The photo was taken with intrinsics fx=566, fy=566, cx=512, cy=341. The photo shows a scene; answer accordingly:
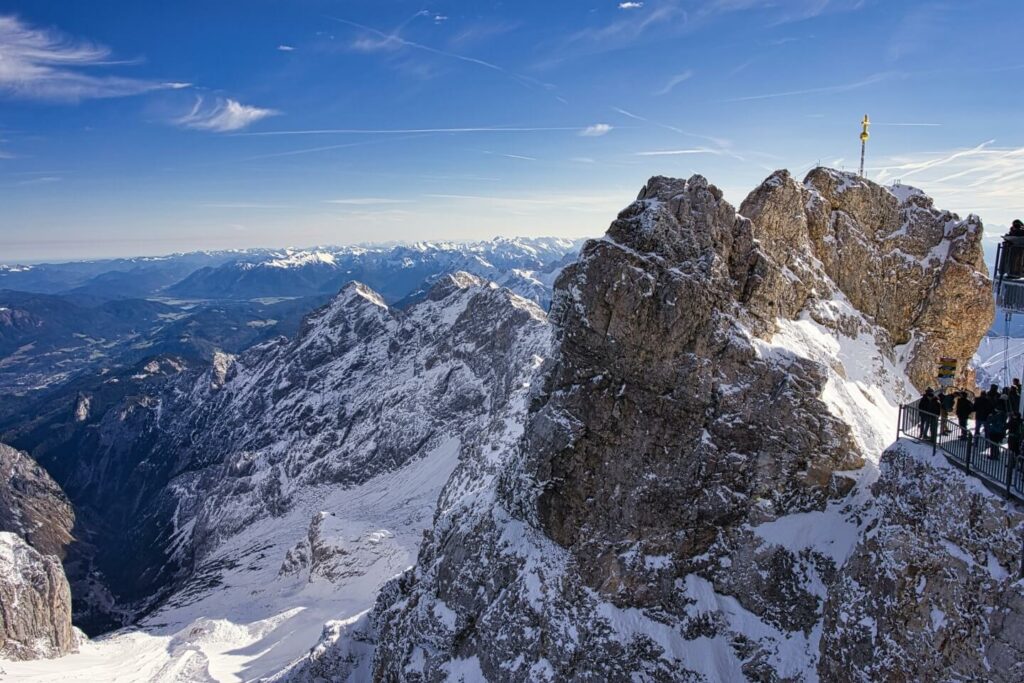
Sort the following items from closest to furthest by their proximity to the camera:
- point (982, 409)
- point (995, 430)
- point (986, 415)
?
1. point (995, 430)
2. point (986, 415)
3. point (982, 409)

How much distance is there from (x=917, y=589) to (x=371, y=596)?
83552 mm

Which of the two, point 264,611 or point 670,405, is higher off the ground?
point 670,405

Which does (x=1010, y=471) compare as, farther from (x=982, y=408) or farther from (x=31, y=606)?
(x=31, y=606)

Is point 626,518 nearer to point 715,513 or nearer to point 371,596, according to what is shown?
point 715,513

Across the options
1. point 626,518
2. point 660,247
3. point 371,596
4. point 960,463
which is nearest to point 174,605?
point 371,596

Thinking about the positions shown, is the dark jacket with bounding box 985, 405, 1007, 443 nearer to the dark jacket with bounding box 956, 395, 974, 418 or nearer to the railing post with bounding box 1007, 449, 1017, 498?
the dark jacket with bounding box 956, 395, 974, 418

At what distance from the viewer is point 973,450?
21891 mm

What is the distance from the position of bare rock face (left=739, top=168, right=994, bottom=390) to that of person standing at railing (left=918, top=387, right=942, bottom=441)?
42.4 ft

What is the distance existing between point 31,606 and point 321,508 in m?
61.8

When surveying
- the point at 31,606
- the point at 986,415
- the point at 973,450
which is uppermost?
the point at 986,415

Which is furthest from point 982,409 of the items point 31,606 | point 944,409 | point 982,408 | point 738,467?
point 31,606

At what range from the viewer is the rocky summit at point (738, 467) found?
24.8m

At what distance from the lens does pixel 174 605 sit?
398 feet

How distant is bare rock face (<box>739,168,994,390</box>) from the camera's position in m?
38.0
